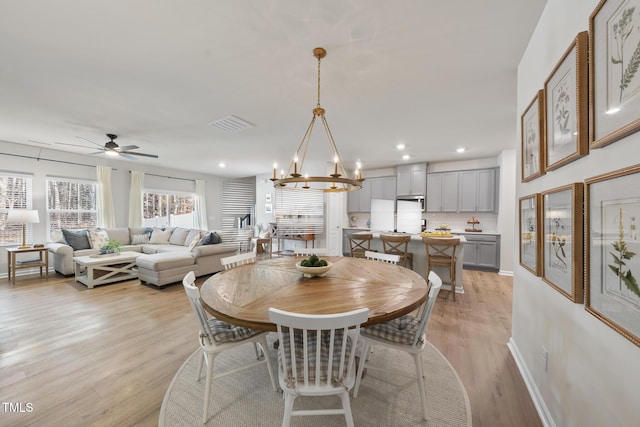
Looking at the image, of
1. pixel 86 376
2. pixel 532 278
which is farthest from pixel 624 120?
pixel 86 376

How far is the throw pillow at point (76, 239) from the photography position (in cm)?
494

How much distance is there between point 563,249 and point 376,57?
1795 mm

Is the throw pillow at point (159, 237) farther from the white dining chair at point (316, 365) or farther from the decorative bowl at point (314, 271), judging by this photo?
the white dining chair at point (316, 365)

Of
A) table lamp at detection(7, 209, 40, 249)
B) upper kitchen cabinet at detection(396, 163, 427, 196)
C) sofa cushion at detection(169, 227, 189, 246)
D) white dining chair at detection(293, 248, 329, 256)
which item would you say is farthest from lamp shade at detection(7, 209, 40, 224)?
upper kitchen cabinet at detection(396, 163, 427, 196)

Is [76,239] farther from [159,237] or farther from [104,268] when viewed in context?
[104,268]

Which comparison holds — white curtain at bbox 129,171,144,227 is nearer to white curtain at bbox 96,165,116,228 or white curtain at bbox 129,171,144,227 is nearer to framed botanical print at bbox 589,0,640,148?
white curtain at bbox 96,165,116,228

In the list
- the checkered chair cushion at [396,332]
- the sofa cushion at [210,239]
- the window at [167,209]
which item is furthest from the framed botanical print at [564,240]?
the window at [167,209]

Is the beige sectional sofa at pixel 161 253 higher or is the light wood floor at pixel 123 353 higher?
the beige sectional sofa at pixel 161 253

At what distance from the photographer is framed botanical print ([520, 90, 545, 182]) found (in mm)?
1564

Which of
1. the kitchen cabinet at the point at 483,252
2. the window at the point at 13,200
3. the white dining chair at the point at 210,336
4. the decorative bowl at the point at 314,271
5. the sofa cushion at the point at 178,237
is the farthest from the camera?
the sofa cushion at the point at 178,237

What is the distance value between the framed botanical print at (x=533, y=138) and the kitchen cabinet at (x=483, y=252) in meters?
3.74

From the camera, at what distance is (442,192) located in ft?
18.8

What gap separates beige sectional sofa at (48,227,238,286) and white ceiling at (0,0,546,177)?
6.63ft

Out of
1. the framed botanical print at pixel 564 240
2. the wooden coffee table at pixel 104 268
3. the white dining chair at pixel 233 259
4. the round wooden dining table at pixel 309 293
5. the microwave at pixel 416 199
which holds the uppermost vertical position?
the microwave at pixel 416 199
